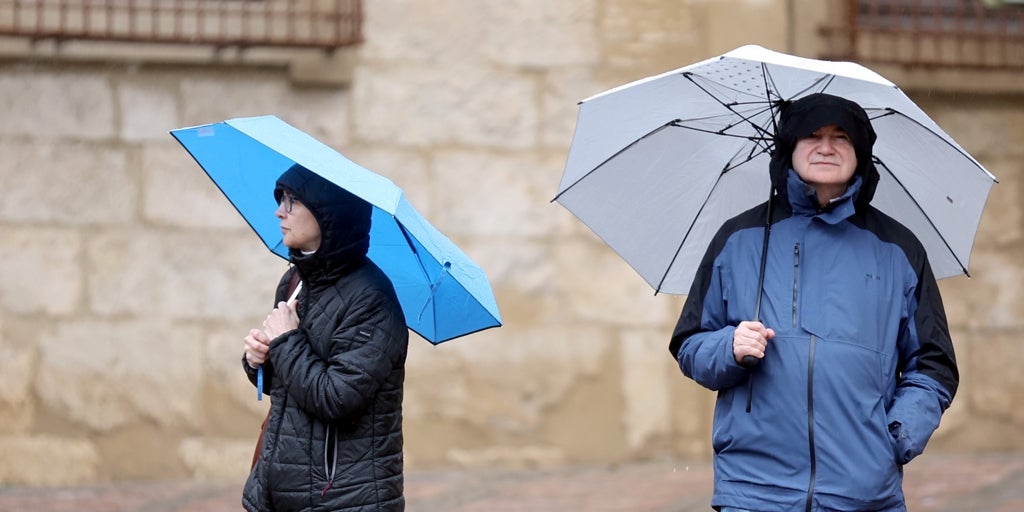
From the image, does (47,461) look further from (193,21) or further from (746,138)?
(746,138)

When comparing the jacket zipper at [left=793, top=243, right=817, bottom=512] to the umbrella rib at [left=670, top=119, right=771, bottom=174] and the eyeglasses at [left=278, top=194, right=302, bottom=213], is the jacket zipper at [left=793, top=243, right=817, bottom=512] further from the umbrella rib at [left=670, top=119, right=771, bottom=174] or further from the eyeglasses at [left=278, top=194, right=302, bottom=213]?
the eyeglasses at [left=278, top=194, right=302, bottom=213]

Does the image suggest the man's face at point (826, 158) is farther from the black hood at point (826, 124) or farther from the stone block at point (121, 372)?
the stone block at point (121, 372)

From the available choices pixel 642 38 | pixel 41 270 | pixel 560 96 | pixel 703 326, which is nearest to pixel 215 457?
pixel 41 270

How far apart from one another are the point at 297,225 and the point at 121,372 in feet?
13.0

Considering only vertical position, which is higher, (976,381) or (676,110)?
(676,110)

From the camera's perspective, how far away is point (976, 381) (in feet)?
27.5

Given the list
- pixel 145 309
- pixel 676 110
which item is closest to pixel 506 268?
pixel 145 309

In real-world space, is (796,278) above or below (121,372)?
above

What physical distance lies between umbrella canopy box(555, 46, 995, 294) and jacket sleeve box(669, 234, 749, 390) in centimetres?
36

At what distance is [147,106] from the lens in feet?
24.9

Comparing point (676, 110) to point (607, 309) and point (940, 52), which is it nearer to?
point (607, 309)

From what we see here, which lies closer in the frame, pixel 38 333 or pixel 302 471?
pixel 302 471

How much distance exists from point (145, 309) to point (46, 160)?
87 cm

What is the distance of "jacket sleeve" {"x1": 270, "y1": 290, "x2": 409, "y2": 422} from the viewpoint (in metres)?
3.79
